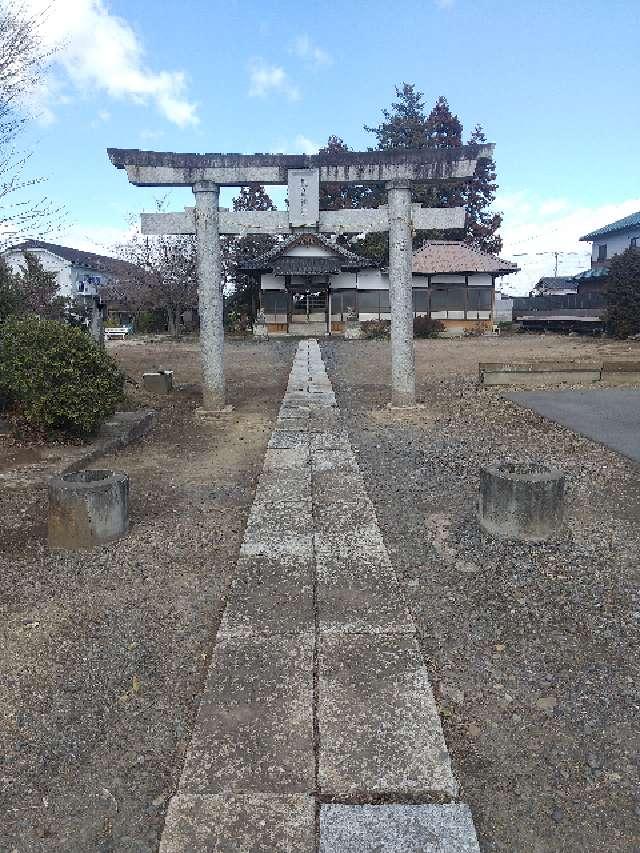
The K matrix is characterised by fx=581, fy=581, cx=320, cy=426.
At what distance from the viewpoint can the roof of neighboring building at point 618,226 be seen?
36781mm

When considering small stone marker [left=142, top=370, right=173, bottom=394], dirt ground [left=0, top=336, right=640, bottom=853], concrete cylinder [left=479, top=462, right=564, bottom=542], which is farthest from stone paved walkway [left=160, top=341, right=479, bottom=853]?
small stone marker [left=142, top=370, right=173, bottom=394]

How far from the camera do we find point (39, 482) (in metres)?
5.61

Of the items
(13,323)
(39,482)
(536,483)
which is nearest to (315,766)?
(536,483)

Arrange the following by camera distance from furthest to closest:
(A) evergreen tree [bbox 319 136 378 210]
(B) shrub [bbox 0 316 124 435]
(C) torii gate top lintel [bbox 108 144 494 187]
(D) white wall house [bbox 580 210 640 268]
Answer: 1. (A) evergreen tree [bbox 319 136 378 210]
2. (D) white wall house [bbox 580 210 640 268]
3. (C) torii gate top lintel [bbox 108 144 494 187]
4. (B) shrub [bbox 0 316 124 435]

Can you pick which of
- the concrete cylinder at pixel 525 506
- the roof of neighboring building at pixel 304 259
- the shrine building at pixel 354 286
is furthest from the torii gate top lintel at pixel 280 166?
the roof of neighboring building at pixel 304 259

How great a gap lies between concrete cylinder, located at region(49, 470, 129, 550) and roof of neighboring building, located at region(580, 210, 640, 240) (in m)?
40.8

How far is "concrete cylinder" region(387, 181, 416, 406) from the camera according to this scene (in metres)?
9.11

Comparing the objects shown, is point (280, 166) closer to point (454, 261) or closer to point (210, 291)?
point (210, 291)

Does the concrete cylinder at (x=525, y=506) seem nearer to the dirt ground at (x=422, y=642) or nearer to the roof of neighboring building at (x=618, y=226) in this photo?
the dirt ground at (x=422, y=642)

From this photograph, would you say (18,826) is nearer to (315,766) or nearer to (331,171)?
Result: (315,766)

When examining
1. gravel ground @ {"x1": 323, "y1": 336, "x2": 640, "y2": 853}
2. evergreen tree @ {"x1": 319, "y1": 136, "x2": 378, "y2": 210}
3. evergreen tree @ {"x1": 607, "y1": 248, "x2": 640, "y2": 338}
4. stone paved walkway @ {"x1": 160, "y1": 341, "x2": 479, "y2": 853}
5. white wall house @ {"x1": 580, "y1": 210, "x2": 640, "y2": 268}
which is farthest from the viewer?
evergreen tree @ {"x1": 319, "y1": 136, "x2": 378, "y2": 210}

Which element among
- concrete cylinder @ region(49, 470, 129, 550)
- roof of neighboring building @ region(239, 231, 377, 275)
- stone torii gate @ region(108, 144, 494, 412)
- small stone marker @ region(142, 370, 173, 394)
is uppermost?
roof of neighboring building @ region(239, 231, 377, 275)

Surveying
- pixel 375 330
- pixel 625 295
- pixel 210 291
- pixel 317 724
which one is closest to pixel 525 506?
pixel 317 724

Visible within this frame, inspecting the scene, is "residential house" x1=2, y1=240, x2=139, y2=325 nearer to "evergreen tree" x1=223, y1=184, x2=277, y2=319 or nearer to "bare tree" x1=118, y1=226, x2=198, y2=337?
"bare tree" x1=118, y1=226, x2=198, y2=337
